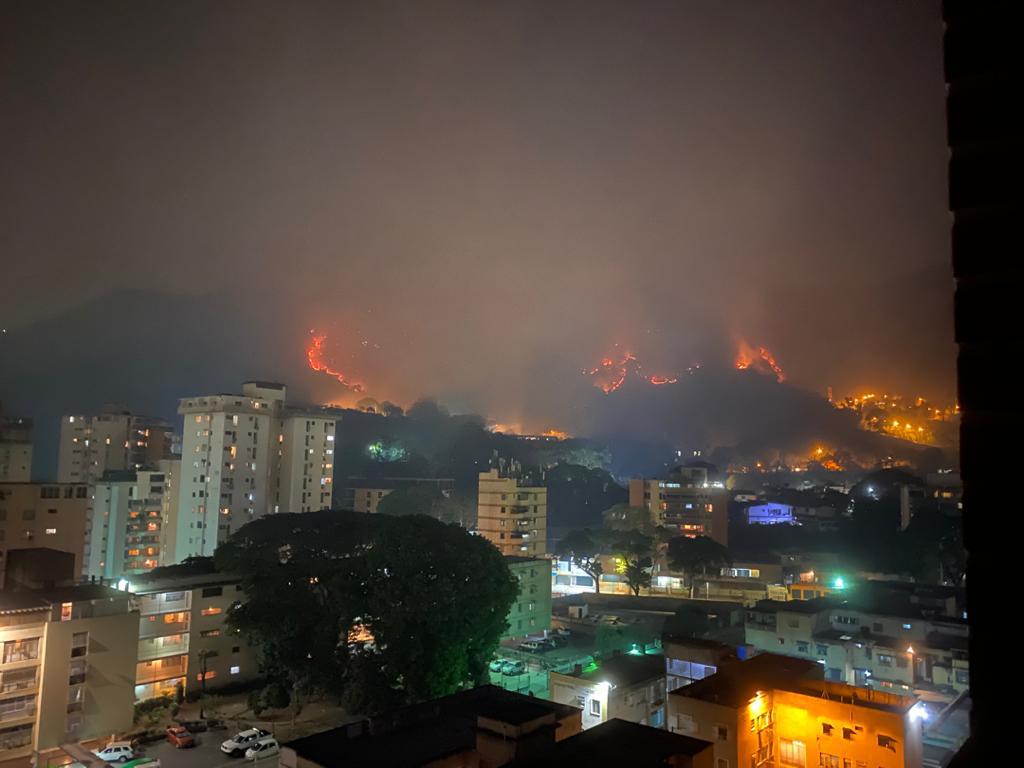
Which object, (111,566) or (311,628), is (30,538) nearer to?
(111,566)

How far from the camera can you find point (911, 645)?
16.0 metres

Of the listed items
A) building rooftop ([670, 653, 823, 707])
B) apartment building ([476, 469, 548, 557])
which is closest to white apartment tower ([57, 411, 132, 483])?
apartment building ([476, 469, 548, 557])

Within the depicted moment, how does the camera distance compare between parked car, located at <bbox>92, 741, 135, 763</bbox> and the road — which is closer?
parked car, located at <bbox>92, 741, 135, 763</bbox>

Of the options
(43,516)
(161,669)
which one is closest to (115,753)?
(161,669)

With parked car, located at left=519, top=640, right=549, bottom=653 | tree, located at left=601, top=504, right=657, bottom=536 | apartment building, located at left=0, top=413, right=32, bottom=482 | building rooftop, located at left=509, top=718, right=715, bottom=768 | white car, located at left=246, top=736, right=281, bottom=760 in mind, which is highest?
apartment building, located at left=0, top=413, right=32, bottom=482

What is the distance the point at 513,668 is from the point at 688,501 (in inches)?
805

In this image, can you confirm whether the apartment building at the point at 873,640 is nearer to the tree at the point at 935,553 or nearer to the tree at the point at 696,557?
the tree at the point at 696,557

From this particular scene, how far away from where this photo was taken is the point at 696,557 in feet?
91.2

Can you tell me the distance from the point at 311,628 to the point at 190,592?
11.1 ft

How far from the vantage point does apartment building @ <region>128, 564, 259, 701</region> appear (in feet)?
51.5

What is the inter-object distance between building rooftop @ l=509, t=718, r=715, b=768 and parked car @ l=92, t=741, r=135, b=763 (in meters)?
8.55

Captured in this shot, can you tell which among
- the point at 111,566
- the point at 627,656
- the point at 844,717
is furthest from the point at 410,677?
the point at 111,566

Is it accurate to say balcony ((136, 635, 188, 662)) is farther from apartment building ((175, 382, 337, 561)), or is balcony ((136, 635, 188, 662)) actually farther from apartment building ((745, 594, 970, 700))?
apartment building ((745, 594, 970, 700))

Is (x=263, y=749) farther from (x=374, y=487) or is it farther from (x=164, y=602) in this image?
(x=374, y=487)
